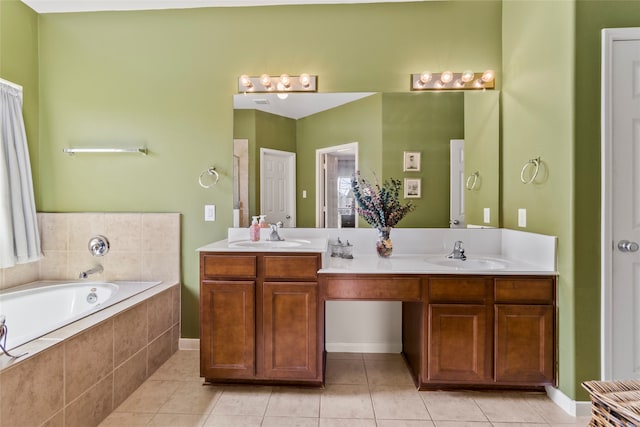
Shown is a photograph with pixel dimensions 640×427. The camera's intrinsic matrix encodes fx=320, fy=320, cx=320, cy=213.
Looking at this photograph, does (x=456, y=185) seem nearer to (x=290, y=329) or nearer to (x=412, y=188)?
(x=412, y=188)

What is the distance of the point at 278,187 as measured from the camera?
99.7 inches

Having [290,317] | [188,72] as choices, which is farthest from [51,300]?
[188,72]

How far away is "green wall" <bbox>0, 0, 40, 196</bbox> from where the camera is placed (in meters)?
2.37

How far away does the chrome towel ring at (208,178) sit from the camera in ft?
8.46

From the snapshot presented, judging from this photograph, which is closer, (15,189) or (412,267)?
(412,267)

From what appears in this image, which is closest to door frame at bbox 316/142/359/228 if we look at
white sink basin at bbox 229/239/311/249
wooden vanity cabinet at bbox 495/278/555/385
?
white sink basin at bbox 229/239/311/249

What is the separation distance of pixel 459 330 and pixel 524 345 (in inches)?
15.0

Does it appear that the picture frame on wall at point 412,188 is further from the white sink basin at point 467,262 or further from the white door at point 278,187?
the white door at point 278,187

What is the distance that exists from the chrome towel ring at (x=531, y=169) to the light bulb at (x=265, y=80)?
193cm

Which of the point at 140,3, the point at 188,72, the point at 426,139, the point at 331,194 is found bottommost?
the point at 331,194

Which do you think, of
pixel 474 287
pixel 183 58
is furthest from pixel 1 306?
pixel 474 287

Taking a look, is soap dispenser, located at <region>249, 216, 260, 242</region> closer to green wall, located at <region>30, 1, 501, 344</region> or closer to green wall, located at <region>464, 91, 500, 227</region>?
green wall, located at <region>30, 1, 501, 344</region>

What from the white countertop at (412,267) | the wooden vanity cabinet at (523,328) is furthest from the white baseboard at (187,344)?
the wooden vanity cabinet at (523,328)

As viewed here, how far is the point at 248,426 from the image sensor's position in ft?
5.53
